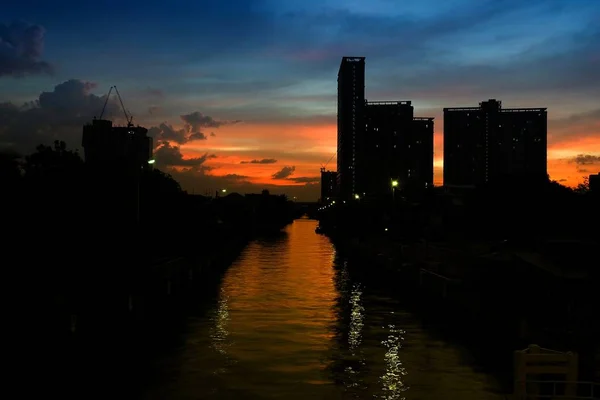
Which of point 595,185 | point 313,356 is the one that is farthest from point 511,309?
point 595,185

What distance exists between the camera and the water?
577 inches

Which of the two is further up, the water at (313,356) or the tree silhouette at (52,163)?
the tree silhouette at (52,163)

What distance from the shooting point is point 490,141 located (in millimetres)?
192625

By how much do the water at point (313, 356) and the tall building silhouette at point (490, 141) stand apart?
536 feet

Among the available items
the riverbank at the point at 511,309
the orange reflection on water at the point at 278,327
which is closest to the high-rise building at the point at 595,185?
the orange reflection on water at the point at 278,327

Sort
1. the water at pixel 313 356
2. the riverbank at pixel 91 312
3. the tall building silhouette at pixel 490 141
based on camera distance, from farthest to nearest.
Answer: the tall building silhouette at pixel 490 141 < the riverbank at pixel 91 312 < the water at pixel 313 356

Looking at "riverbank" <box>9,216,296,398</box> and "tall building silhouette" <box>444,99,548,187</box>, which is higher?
"tall building silhouette" <box>444,99,548,187</box>

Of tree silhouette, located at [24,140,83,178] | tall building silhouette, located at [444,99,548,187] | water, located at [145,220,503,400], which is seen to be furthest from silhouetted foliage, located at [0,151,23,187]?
tall building silhouette, located at [444,99,548,187]

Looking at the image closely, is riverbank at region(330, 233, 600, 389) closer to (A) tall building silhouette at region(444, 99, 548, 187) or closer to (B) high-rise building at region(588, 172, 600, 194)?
(B) high-rise building at region(588, 172, 600, 194)

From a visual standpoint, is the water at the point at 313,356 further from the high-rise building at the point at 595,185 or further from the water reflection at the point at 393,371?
the high-rise building at the point at 595,185

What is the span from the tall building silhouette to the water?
536ft

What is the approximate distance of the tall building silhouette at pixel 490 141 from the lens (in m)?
187

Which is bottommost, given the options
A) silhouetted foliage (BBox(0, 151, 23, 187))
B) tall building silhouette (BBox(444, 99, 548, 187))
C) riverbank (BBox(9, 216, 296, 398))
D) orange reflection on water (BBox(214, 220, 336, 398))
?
orange reflection on water (BBox(214, 220, 336, 398))

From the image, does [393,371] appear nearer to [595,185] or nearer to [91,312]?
[91,312]
